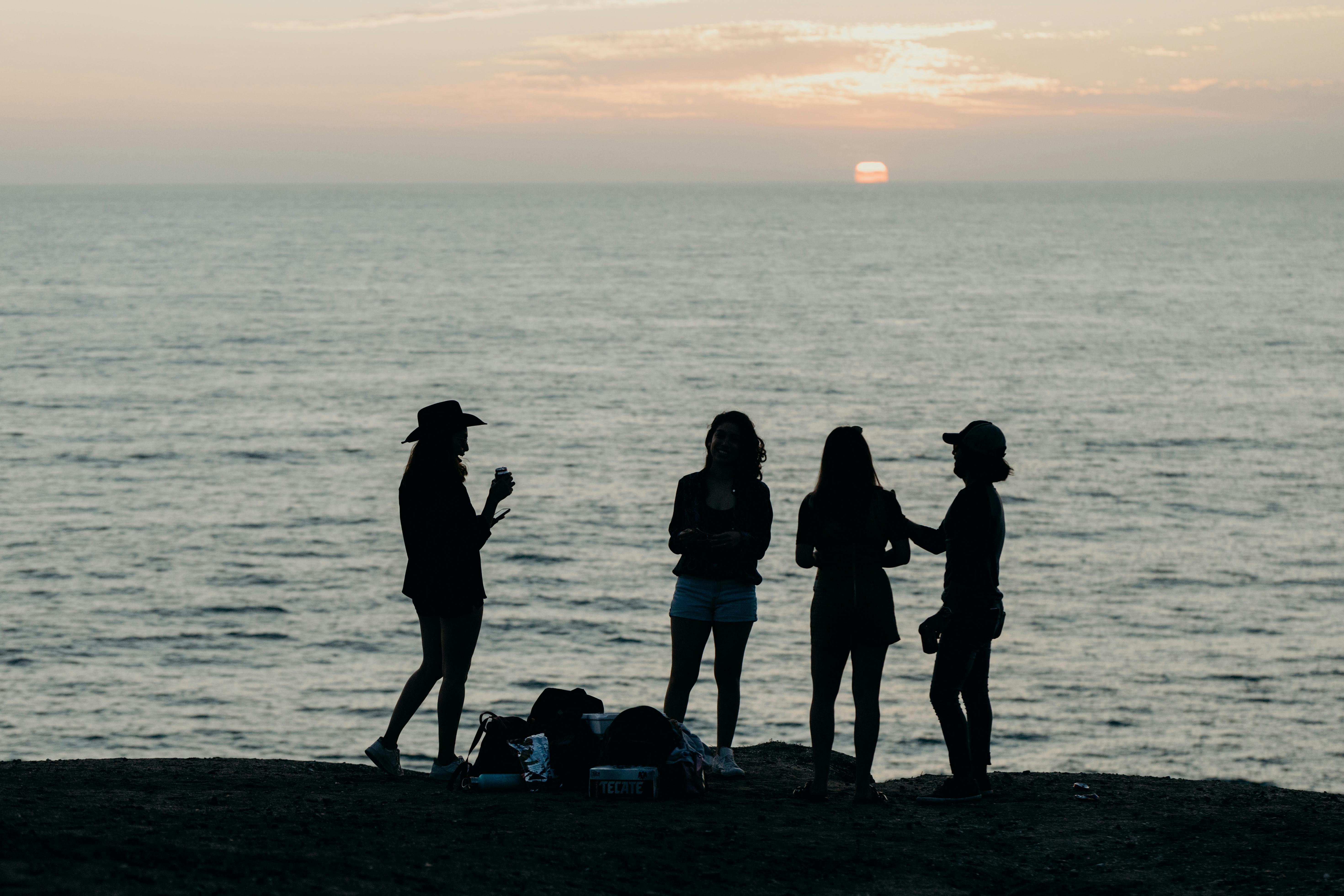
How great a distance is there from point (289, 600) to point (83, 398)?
3587 centimetres

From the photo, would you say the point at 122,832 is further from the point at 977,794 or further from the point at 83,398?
the point at 83,398

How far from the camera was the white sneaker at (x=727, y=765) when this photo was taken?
27.1 feet

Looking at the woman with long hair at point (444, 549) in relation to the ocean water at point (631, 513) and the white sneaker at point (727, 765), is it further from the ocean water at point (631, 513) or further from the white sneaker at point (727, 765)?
the ocean water at point (631, 513)

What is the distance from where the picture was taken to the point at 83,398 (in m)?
63.0

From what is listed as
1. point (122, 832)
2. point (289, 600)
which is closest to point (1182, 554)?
point (289, 600)

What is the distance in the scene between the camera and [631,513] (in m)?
41.3

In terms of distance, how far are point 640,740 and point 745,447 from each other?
1.78 meters

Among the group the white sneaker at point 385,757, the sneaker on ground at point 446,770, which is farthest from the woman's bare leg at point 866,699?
the white sneaker at point 385,757

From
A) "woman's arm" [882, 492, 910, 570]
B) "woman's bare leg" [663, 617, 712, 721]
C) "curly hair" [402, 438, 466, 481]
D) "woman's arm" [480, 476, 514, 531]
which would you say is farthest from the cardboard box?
"curly hair" [402, 438, 466, 481]

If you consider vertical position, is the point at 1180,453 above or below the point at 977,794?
below

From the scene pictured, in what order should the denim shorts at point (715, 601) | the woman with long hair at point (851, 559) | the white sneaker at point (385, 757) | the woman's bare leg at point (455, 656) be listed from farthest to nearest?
the white sneaker at point (385, 757) < the woman's bare leg at point (455, 656) < the denim shorts at point (715, 601) < the woman with long hair at point (851, 559)

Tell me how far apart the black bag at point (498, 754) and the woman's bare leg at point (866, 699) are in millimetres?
1987

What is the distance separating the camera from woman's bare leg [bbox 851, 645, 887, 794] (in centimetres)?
734

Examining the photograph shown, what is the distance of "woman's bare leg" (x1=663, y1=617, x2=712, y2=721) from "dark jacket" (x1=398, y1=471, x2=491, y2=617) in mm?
1193
